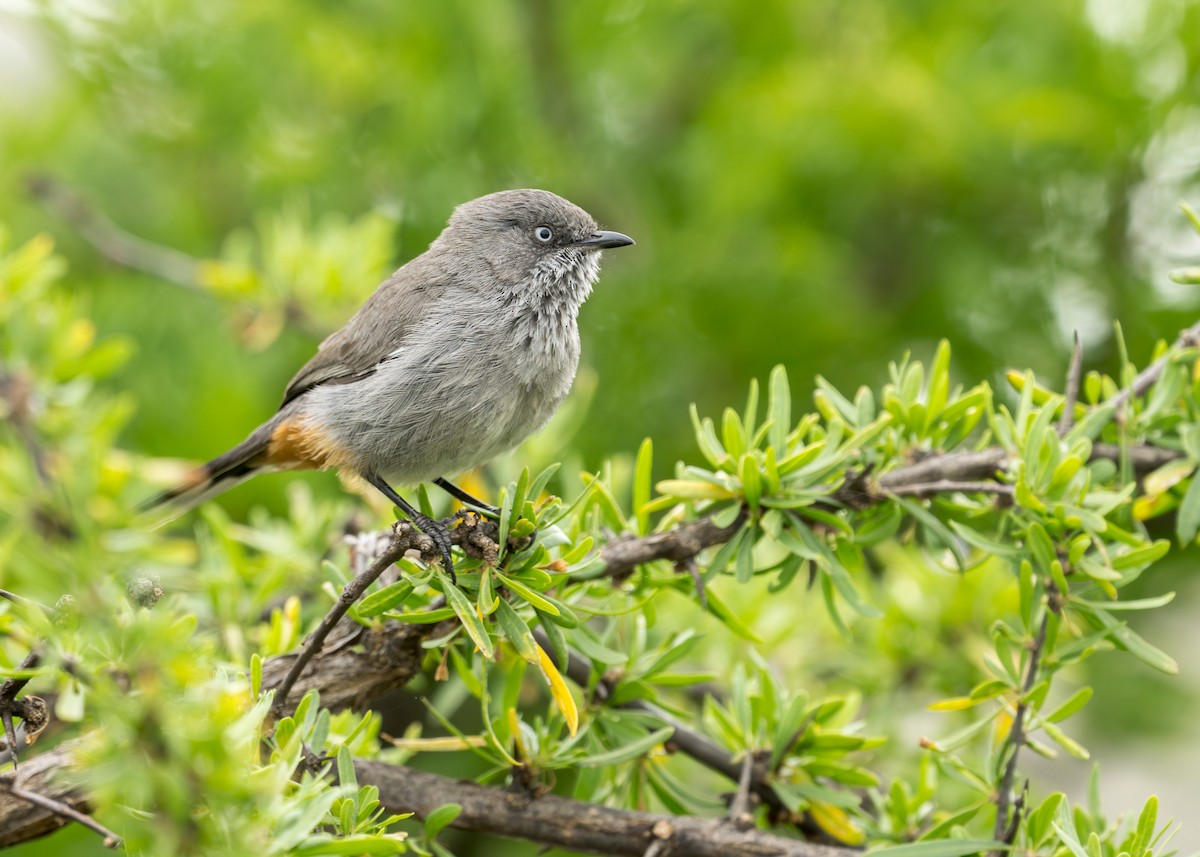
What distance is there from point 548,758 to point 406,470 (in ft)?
3.56

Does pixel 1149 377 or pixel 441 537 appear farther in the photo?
pixel 1149 377

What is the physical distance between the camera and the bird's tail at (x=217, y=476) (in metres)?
3.13

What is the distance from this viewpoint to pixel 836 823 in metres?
2.30

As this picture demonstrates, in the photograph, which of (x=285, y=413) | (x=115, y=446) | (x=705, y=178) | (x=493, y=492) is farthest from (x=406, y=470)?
(x=705, y=178)

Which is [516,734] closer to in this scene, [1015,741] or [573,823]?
[573,823]

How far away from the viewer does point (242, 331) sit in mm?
3494

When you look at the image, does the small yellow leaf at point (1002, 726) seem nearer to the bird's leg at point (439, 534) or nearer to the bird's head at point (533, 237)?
the bird's leg at point (439, 534)

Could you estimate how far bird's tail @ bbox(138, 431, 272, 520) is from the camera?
3.13 metres

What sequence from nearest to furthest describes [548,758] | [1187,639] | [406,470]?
[548,758], [406,470], [1187,639]

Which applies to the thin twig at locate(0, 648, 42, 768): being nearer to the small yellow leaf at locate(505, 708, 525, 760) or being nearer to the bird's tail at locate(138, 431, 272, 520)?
the small yellow leaf at locate(505, 708, 525, 760)

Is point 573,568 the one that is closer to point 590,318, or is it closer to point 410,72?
point 590,318

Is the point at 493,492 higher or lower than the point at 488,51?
lower

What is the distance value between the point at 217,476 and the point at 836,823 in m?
1.98

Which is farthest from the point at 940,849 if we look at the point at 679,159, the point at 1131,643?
the point at 679,159
